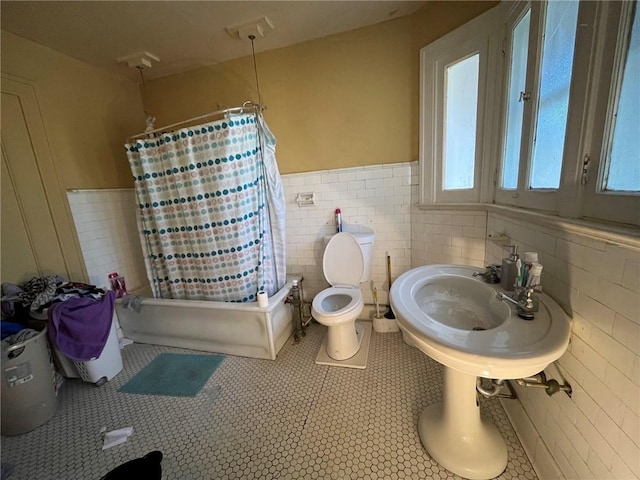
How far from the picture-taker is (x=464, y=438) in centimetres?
117

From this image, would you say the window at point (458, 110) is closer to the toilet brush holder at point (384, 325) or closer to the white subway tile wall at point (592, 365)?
the white subway tile wall at point (592, 365)

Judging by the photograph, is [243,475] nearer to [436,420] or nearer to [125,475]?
[125,475]

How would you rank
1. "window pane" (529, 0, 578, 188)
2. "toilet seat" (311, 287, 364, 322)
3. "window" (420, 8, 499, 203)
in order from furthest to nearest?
1. "toilet seat" (311, 287, 364, 322)
2. "window" (420, 8, 499, 203)
3. "window pane" (529, 0, 578, 188)

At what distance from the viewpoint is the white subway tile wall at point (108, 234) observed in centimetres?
217

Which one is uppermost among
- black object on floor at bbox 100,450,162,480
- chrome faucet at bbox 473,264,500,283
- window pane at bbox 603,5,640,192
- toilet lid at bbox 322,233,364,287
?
window pane at bbox 603,5,640,192

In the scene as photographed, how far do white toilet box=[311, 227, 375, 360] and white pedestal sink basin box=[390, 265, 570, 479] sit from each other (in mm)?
682

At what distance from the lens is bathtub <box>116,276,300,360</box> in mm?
1936

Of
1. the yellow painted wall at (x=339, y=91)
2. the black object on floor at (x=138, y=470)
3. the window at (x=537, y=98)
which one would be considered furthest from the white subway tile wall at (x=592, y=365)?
the black object on floor at (x=138, y=470)

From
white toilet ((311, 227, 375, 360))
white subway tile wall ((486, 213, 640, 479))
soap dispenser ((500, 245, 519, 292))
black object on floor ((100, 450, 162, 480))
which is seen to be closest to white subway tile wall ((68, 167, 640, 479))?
white subway tile wall ((486, 213, 640, 479))

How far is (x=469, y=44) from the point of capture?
61.8 inches

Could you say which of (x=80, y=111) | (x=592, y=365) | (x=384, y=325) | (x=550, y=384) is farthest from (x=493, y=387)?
(x=80, y=111)

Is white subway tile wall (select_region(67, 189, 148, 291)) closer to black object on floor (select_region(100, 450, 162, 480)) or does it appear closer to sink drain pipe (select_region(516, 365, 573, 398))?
black object on floor (select_region(100, 450, 162, 480))

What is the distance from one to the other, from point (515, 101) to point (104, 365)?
3.27 meters

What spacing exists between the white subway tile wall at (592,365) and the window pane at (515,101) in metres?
0.49
